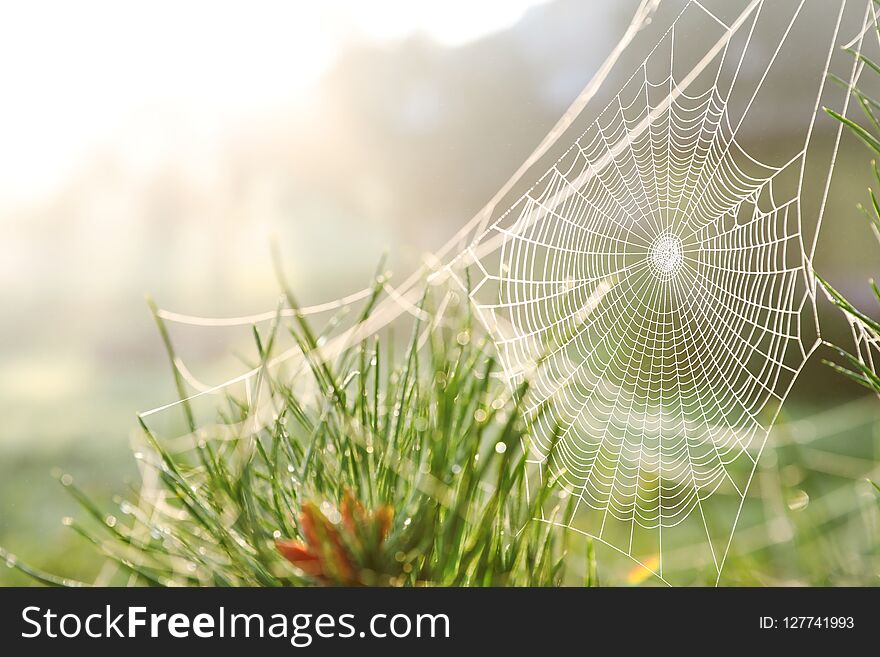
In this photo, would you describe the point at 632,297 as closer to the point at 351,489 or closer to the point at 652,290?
the point at 652,290

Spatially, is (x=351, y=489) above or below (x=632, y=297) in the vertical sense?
below

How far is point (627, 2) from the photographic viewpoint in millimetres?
1654

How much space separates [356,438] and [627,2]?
175 cm

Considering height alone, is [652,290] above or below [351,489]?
above

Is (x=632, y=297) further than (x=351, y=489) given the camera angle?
Yes

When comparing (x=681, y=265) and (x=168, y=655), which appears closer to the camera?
(x=168, y=655)

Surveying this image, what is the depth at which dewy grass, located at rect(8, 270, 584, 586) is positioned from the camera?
177 mm

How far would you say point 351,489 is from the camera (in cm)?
21

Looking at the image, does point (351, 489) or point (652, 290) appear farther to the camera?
point (652, 290)

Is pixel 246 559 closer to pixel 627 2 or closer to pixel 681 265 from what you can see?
pixel 681 265

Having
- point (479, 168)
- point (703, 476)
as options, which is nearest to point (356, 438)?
point (703, 476)

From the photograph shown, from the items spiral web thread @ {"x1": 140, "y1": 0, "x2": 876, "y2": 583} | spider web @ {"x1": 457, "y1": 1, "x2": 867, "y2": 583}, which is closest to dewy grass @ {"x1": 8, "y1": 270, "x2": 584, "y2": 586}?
spiral web thread @ {"x1": 140, "y1": 0, "x2": 876, "y2": 583}

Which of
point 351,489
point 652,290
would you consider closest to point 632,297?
point 652,290

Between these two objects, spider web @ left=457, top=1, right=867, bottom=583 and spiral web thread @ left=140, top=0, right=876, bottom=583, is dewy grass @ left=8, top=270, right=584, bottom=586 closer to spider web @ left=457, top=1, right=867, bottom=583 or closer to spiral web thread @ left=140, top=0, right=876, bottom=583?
spiral web thread @ left=140, top=0, right=876, bottom=583
